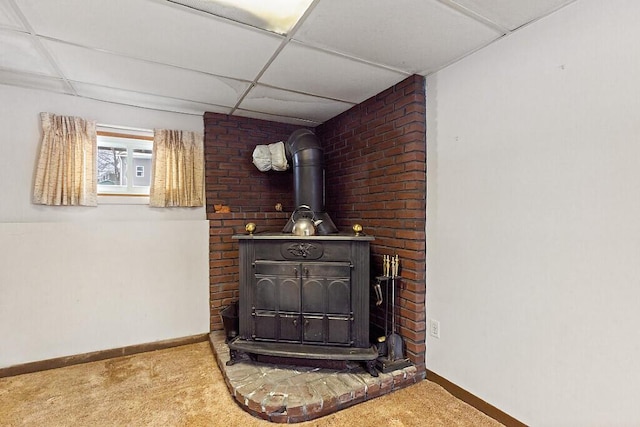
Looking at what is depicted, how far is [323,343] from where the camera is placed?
2.16 meters

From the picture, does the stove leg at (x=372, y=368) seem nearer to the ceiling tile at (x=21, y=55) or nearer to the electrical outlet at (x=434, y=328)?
the electrical outlet at (x=434, y=328)

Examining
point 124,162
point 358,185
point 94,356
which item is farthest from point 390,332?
point 124,162

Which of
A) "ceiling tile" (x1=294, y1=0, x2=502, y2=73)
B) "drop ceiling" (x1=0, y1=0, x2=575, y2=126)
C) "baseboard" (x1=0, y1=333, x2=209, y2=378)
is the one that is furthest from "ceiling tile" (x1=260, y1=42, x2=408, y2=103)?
"baseboard" (x1=0, y1=333, x2=209, y2=378)

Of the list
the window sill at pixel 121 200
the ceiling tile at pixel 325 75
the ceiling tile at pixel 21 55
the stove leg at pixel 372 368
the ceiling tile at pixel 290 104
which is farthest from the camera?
the window sill at pixel 121 200

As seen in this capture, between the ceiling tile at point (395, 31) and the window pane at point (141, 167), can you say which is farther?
the window pane at point (141, 167)

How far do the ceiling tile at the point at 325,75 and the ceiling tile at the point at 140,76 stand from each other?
0.36 metres

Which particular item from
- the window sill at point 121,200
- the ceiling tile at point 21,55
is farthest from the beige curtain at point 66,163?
the ceiling tile at point 21,55

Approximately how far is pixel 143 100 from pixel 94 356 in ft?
7.24

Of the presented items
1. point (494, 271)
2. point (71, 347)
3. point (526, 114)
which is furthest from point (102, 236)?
point (526, 114)

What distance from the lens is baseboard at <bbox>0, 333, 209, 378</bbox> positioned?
2.21 meters

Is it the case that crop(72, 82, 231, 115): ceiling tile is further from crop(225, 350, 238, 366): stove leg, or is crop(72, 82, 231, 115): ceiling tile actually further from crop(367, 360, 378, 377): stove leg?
crop(367, 360, 378, 377): stove leg

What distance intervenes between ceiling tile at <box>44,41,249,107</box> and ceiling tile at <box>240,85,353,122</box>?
15 centimetres

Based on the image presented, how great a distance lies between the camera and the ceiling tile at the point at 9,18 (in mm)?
1358

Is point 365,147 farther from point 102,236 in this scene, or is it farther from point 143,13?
point 102,236
